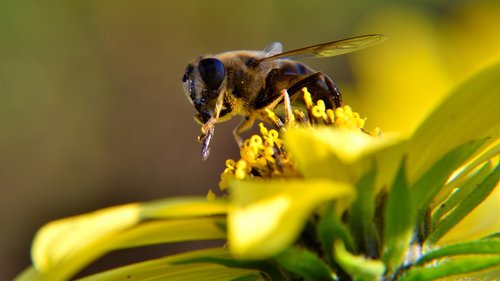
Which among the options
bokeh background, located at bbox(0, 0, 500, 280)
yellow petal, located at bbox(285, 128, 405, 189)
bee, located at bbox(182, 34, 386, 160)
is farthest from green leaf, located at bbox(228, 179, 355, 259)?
bokeh background, located at bbox(0, 0, 500, 280)

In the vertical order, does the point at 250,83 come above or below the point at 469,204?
above

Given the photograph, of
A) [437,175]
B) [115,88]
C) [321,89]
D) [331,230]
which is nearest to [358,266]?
[331,230]

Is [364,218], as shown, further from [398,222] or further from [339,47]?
[339,47]

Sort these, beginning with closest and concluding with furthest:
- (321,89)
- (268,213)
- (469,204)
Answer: (268,213) < (469,204) < (321,89)

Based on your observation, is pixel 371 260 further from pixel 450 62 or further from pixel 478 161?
pixel 450 62

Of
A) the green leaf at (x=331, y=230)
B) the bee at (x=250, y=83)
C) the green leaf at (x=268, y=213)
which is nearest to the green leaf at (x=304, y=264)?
the green leaf at (x=331, y=230)

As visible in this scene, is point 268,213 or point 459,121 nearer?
point 268,213

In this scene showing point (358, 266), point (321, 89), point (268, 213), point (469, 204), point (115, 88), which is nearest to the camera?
point (268, 213)
